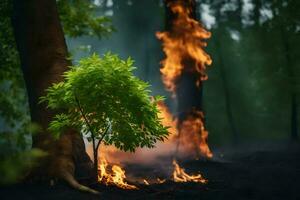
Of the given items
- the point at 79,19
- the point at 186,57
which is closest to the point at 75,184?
the point at 79,19

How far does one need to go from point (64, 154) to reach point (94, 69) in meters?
2.24

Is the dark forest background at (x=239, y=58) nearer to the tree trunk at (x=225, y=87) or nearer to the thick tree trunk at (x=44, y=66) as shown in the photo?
the tree trunk at (x=225, y=87)

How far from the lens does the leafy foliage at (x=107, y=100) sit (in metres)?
7.07

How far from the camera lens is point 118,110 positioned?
290 inches

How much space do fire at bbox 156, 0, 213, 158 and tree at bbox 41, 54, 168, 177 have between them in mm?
6960

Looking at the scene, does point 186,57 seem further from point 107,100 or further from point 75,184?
point 75,184

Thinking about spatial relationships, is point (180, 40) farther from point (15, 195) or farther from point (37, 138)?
point (15, 195)

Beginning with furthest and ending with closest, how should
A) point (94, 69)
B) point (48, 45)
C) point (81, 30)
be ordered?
point (81, 30) → point (48, 45) → point (94, 69)

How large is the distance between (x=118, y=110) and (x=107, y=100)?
0.98 ft

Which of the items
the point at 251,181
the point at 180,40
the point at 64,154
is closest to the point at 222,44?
the point at 180,40

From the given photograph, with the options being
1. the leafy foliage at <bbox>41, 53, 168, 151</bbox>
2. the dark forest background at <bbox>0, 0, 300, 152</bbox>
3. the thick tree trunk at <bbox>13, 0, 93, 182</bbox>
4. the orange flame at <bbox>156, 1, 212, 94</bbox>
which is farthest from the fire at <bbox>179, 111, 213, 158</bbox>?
the dark forest background at <bbox>0, 0, 300, 152</bbox>

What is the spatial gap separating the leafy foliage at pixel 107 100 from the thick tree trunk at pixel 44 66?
1049 mm

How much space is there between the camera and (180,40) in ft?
47.4

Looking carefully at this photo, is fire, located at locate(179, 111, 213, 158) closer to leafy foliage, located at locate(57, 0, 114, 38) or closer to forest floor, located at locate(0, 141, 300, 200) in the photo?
forest floor, located at locate(0, 141, 300, 200)
